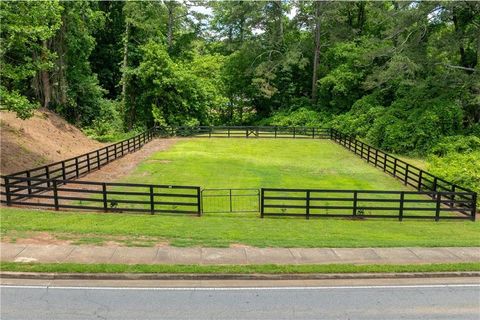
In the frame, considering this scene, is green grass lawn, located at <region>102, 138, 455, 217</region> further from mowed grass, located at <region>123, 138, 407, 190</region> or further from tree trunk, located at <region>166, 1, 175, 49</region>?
tree trunk, located at <region>166, 1, 175, 49</region>

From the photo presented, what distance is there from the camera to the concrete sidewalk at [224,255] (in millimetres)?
10547

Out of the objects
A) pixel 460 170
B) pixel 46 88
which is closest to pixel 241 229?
pixel 460 170

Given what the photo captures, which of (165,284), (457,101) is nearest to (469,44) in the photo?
(457,101)

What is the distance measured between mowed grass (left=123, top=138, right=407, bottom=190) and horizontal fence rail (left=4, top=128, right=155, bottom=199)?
248 centimetres

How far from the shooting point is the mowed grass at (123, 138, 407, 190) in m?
22.5

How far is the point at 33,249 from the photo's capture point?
11.0m

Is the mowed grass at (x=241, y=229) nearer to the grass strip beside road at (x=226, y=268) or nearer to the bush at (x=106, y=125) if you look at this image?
the grass strip beside road at (x=226, y=268)

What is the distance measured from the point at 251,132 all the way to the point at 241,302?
120ft

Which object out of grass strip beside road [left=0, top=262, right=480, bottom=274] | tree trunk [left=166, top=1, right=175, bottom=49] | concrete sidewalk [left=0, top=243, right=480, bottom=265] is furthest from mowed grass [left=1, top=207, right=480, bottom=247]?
tree trunk [left=166, top=1, right=175, bottom=49]

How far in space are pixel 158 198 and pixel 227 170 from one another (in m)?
7.44

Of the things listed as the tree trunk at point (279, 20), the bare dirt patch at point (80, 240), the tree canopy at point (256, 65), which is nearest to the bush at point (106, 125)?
the tree canopy at point (256, 65)

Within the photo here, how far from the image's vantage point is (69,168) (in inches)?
977

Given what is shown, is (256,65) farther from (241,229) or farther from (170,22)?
(241,229)

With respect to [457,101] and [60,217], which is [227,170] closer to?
[60,217]
